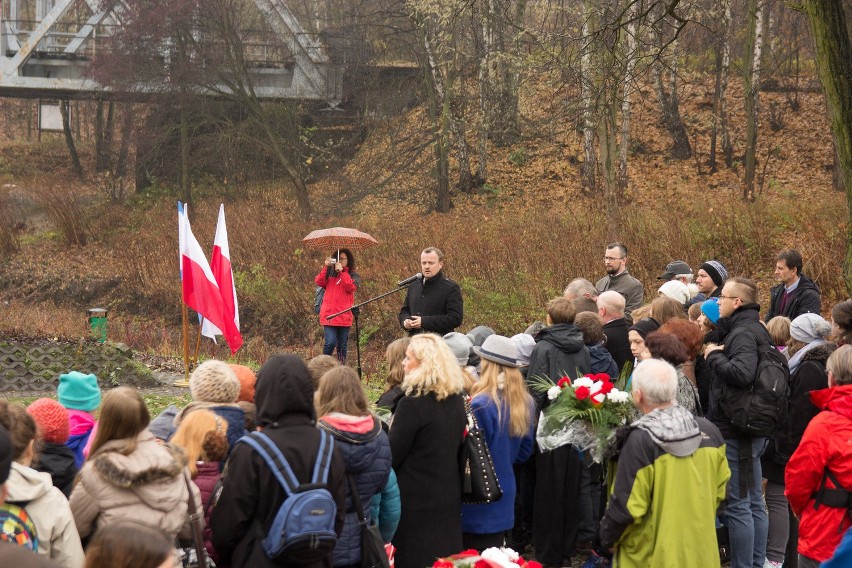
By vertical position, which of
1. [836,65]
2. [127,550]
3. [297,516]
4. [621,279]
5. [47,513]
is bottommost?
[297,516]

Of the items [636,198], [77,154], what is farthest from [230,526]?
[77,154]

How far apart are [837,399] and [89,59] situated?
113 feet

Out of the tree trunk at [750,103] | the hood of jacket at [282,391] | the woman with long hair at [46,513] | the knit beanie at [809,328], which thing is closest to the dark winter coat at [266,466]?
the hood of jacket at [282,391]

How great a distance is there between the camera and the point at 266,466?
405cm

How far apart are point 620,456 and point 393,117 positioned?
28.7 metres

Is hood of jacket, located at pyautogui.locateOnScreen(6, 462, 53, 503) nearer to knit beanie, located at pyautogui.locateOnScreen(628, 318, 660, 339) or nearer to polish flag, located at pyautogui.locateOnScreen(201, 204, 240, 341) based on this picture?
knit beanie, located at pyautogui.locateOnScreen(628, 318, 660, 339)

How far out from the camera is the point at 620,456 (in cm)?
516

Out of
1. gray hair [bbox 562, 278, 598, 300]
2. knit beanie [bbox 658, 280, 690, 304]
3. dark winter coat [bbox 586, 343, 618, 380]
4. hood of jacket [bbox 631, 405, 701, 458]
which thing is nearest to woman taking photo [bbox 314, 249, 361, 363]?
gray hair [bbox 562, 278, 598, 300]

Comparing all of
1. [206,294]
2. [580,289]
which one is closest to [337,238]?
[206,294]

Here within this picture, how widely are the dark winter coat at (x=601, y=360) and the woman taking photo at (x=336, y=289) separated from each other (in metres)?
6.33

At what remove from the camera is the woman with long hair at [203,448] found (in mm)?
4586

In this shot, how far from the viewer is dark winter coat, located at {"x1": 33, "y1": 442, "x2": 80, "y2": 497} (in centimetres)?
Answer: 450

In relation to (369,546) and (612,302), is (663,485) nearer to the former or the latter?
(369,546)

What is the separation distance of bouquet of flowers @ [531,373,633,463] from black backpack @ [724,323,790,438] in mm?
774
